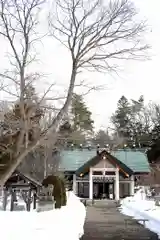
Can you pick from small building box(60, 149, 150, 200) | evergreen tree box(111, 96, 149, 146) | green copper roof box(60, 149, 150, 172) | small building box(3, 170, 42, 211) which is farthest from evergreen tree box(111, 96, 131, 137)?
small building box(3, 170, 42, 211)

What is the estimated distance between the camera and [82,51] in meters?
13.7

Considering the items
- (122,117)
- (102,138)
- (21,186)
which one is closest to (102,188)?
(102,138)

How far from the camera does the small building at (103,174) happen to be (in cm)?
4941

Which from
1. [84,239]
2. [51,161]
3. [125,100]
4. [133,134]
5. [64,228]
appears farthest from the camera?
[125,100]

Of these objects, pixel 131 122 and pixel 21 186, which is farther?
pixel 131 122

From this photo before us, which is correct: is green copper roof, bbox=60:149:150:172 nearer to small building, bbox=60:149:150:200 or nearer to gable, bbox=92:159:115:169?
small building, bbox=60:149:150:200

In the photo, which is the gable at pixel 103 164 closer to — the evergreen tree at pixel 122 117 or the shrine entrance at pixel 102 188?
the shrine entrance at pixel 102 188

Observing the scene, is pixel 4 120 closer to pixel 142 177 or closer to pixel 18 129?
pixel 18 129

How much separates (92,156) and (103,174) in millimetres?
4414

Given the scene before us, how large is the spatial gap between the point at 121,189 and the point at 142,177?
2958mm

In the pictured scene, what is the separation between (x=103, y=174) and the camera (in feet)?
163

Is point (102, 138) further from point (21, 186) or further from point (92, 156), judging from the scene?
point (21, 186)

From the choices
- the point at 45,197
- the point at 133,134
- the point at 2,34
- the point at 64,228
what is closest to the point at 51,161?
the point at 45,197

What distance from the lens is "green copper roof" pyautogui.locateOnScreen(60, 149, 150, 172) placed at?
2008 inches
